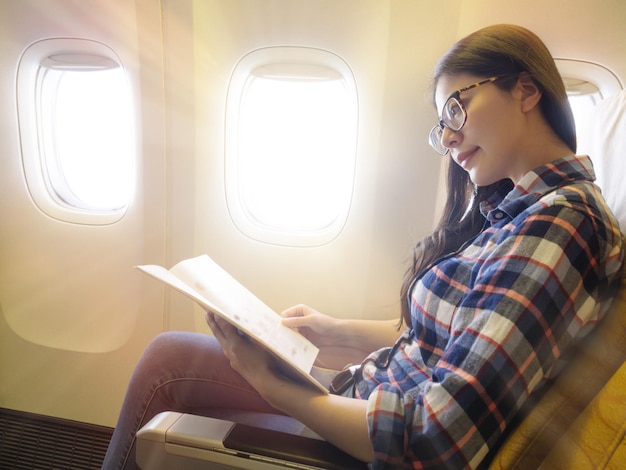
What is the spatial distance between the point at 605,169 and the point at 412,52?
2.14ft

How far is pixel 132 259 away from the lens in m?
1.60

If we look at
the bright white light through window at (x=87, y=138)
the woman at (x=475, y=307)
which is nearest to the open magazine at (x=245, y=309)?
the woman at (x=475, y=307)

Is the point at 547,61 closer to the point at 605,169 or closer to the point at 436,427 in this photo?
the point at 605,169

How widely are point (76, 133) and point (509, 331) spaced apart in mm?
1849

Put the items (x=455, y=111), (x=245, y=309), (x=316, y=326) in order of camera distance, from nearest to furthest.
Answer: (x=455, y=111)
(x=245, y=309)
(x=316, y=326)

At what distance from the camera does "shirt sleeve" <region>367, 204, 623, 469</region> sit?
57cm

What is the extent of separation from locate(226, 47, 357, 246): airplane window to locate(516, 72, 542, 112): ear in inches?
25.9

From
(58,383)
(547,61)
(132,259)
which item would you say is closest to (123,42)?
(132,259)

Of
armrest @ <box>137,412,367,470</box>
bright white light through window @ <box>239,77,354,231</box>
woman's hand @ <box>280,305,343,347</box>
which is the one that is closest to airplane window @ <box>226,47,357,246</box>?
bright white light through window @ <box>239,77,354,231</box>

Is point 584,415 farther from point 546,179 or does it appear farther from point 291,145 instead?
point 291,145

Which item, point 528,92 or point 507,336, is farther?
point 528,92

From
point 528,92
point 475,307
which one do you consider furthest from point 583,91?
point 475,307

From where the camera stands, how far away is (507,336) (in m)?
0.57

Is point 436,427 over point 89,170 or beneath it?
beneath
